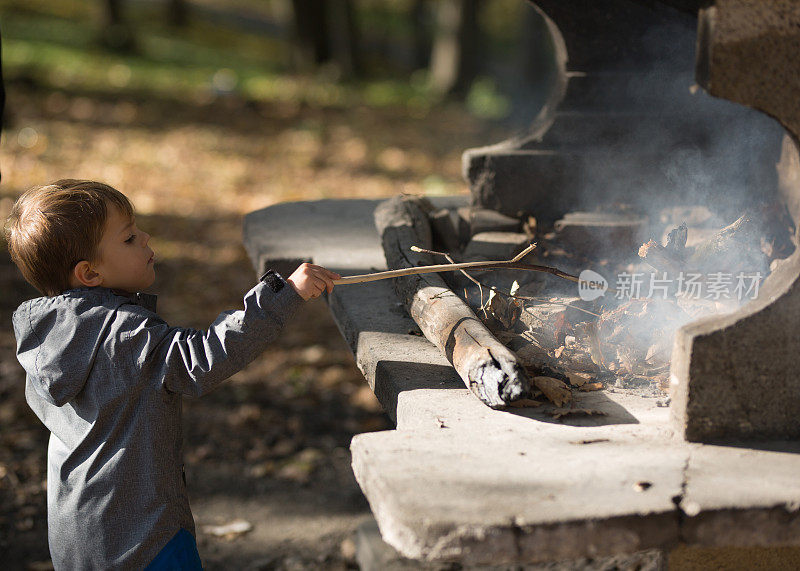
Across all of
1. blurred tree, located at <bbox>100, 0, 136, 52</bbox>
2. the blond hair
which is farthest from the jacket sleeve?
blurred tree, located at <bbox>100, 0, 136, 52</bbox>

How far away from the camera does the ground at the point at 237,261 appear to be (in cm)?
411

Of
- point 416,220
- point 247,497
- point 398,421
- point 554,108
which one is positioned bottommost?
point 247,497

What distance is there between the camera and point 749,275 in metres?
3.05

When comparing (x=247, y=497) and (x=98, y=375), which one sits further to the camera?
(x=247, y=497)

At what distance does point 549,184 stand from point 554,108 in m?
0.35

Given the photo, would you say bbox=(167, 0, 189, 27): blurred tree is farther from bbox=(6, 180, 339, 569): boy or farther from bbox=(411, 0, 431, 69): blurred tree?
bbox=(6, 180, 339, 569): boy

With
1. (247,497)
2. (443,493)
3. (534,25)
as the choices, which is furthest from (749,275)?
(534,25)

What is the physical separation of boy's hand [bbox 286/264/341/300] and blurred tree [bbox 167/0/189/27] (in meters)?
21.2

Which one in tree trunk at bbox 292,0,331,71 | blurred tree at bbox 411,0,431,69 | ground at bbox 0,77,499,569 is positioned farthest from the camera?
blurred tree at bbox 411,0,431,69

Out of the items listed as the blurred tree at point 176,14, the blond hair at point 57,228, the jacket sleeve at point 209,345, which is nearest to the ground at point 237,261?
the jacket sleeve at point 209,345

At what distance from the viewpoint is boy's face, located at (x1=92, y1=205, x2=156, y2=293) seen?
236 cm

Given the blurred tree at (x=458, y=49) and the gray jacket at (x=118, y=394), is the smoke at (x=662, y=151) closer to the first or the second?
the gray jacket at (x=118, y=394)

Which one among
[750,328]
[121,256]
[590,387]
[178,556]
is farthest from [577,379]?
[121,256]

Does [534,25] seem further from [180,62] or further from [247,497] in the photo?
[247,497]
